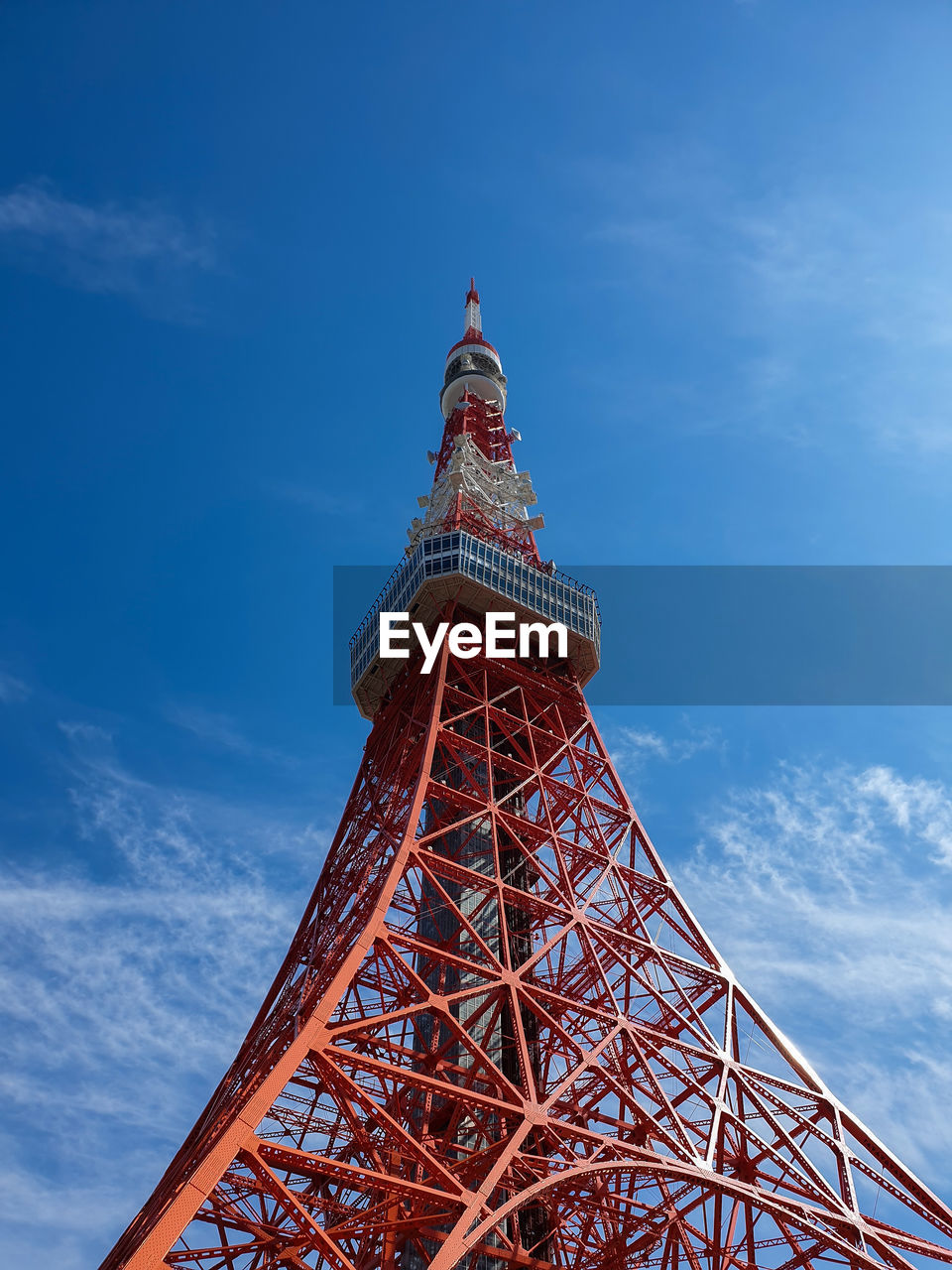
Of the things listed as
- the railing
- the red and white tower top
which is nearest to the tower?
the railing

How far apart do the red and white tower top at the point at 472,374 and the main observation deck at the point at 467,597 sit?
39.7 ft

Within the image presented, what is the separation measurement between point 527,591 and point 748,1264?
17751 millimetres

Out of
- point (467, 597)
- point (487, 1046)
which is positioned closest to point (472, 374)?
point (467, 597)

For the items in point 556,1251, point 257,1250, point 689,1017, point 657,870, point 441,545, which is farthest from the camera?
point 441,545

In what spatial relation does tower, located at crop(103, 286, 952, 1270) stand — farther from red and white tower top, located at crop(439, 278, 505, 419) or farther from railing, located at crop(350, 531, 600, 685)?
red and white tower top, located at crop(439, 278, 505, 419)

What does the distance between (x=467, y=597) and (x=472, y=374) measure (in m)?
15.3

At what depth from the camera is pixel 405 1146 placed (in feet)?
53.8

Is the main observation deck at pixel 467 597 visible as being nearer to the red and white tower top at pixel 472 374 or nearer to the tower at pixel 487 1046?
the tower at pixel 487 1046

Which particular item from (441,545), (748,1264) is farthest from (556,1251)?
(441,545)

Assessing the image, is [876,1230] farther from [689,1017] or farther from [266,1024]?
[266,1024]

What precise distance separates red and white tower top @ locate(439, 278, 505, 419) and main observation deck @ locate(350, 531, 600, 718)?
12090mm

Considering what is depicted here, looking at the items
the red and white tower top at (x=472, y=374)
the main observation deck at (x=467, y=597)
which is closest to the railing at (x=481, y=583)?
the main observation deck at (x=467, y=597)

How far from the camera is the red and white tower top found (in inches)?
1644

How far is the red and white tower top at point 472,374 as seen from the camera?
41.8m
